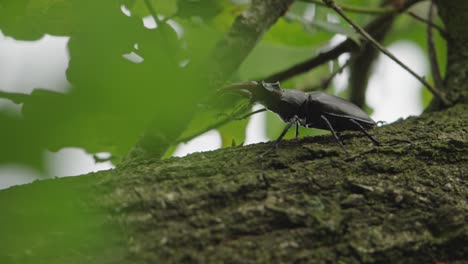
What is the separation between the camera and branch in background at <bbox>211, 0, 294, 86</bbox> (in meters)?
2.78

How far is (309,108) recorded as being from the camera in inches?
118

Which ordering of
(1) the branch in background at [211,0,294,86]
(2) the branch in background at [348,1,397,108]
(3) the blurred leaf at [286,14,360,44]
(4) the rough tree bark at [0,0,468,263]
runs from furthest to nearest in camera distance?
1. (2) the branch in background at [348,1,397,108]
2. (3) the blurred leaf at [286,14,360,44]
3. (1) the branch in background at [211,0,294,86]
4. (4) the rough tree bark at [0,0,468,263]

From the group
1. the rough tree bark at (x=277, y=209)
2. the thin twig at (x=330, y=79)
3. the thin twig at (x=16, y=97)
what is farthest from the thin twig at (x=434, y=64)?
the thin twig at (x=16, y=97)

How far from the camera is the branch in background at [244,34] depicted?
278cm

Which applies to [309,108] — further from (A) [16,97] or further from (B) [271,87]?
(A) [16,97]

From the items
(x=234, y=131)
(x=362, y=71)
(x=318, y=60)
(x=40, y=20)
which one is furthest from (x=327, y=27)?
(x=40, y=20)

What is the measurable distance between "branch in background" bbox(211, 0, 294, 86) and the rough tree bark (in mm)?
533

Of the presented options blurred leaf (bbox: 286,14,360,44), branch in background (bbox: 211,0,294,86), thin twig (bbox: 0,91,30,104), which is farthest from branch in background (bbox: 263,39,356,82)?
thin twig (bbox: 0,91,30,104)

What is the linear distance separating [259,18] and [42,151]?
2562 mm

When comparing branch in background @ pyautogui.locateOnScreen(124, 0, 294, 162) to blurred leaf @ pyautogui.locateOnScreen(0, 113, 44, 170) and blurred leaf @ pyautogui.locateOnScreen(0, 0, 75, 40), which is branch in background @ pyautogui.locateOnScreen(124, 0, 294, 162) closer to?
blurred leaf @ pyautogui.locateOnScreen(0, 0, 75, 40)

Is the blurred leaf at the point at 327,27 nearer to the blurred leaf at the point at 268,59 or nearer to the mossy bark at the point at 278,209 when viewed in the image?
the blurred leaf at the point at 268,59

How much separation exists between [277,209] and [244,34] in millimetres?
1314

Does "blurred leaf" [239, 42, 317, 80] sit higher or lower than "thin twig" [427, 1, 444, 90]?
higher

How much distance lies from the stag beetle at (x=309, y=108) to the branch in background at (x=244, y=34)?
171 millimetres
